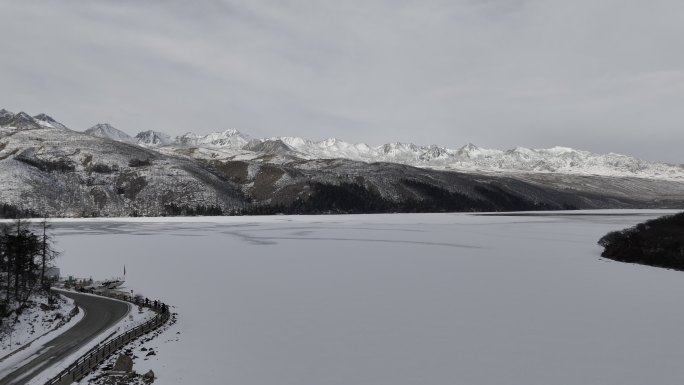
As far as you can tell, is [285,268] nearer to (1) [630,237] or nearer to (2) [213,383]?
(2) [213,383]

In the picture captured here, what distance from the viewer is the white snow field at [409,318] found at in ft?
87.8

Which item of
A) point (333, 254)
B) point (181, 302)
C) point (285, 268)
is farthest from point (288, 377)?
point (333, 254)

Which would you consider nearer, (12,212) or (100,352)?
(100,352)

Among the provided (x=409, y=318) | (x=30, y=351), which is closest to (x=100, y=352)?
(x=30, y=351)

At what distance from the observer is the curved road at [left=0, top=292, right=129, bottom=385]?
28587 mm

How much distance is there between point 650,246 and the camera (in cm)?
Answer: 7144

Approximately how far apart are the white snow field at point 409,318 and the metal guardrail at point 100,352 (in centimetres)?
201

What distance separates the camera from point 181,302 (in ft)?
144

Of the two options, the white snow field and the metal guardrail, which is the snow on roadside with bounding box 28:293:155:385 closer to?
the metal guardrail

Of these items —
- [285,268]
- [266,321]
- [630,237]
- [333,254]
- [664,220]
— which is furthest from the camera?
[664,220]

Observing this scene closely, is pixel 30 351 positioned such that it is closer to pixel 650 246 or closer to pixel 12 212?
pixel 650 246

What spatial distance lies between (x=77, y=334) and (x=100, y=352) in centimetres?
580

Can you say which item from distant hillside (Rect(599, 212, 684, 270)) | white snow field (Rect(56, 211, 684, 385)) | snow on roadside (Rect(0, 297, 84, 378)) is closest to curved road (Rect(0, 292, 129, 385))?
snow on roadside (Rect(0, 297, 84, 378))

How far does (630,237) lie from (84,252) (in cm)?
9487
